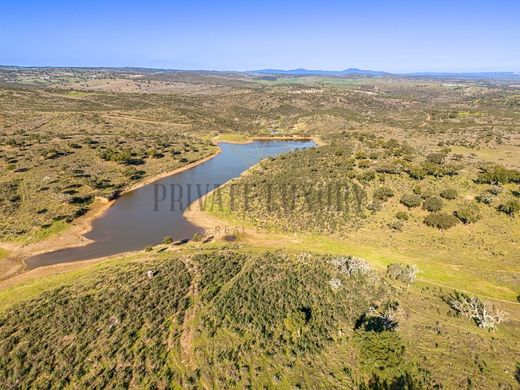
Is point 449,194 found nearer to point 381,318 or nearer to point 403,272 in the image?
point 403,272

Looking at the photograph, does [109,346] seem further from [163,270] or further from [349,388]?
[349,388]

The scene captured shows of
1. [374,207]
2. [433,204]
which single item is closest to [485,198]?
[433,204]

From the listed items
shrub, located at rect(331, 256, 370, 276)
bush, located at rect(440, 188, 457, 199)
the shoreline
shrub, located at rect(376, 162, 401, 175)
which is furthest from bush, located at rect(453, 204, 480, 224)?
the shoreline

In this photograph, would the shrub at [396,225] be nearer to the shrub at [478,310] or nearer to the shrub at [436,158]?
the shrub at [478,310]

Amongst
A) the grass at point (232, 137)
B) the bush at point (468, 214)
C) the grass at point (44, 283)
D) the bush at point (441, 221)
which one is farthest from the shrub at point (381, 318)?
the grass at point (232, 137)

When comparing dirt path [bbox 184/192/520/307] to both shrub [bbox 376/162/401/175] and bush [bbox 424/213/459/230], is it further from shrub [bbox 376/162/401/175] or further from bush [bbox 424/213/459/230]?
shrub [bbox 376/162/401/175]

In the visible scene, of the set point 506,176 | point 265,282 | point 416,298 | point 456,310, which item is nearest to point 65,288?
point 265,282
